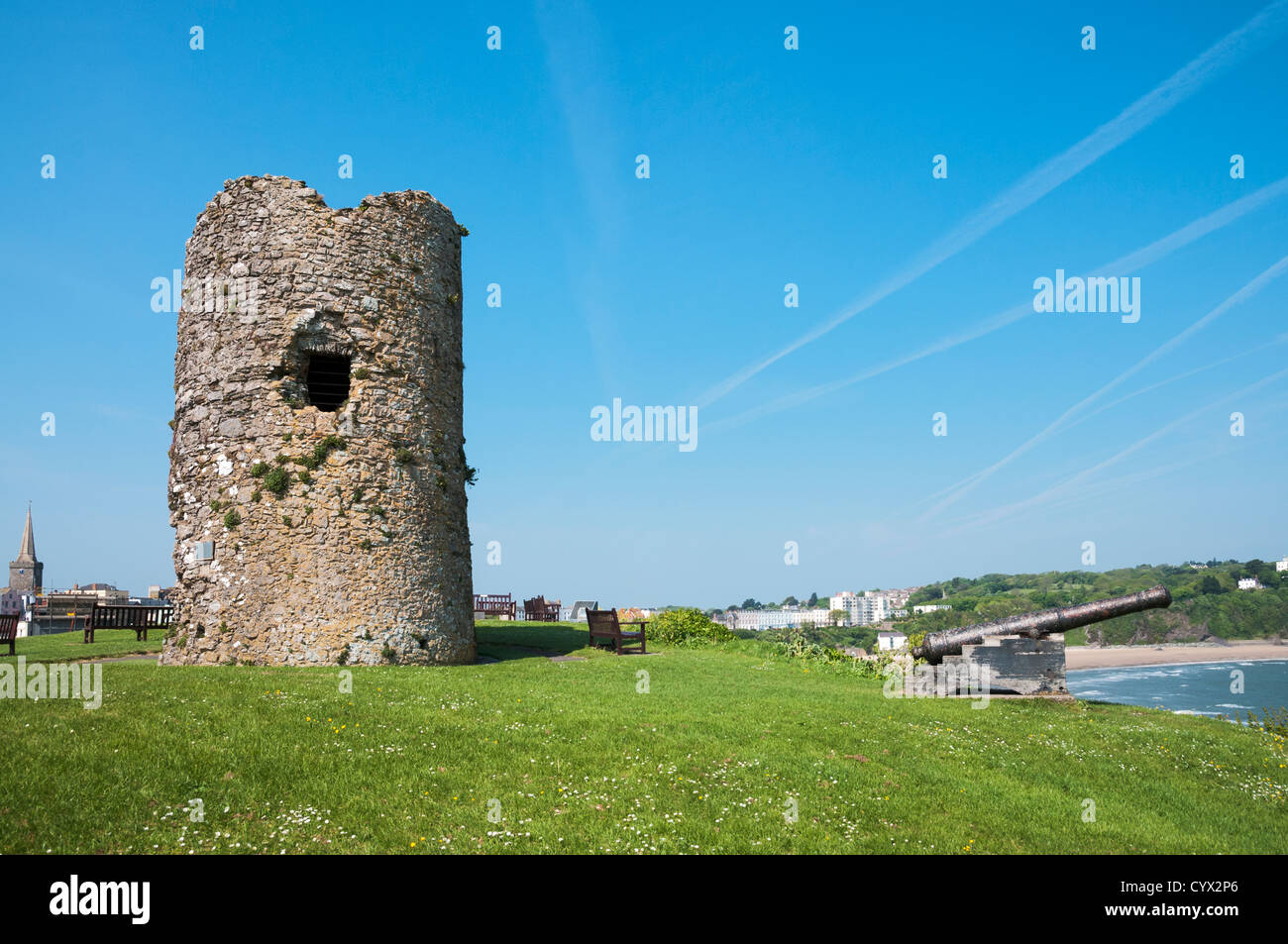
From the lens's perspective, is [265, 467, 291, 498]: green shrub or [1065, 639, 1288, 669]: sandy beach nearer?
[265, 467, 291, 498]: green shrub

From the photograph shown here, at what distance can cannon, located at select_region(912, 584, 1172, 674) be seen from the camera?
46.1 ft

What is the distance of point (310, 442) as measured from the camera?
51.3 feet

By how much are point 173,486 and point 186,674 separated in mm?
6012

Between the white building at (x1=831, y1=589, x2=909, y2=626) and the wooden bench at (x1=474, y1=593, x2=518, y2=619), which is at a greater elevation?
the wooden bench at (x1=474, y1=593, x2=518, y2=619)

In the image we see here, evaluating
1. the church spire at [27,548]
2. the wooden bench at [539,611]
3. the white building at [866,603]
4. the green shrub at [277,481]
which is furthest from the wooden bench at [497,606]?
the white building at [866,603]

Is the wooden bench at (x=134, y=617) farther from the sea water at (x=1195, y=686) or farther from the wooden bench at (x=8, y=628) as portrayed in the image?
the sea water at (x=1195, y=686)

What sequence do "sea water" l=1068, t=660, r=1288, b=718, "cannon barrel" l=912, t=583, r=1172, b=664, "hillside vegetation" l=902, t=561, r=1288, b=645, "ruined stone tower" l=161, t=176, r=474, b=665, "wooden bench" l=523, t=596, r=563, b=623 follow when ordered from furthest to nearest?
"hillside vegetation" l=902, t=561, r=1288, b=645 < "wooden bench" l=523, t=596, r=563, b=623 < "sea water" l=1068, t=660, r=1288, b=718 < "ruined stone tower" l=161, t=176, r=474, b=665 < "cannon barrel" l=912, t=583, r=1172, b=664

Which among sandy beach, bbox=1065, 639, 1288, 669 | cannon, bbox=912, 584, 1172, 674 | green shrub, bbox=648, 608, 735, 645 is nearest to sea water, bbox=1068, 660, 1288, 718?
sandy beach, bbox=1065, 639, 1288, 669

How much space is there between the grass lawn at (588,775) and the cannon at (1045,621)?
1.92 meters

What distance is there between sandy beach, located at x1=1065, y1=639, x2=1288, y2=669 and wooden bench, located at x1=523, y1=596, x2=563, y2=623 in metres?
62.6

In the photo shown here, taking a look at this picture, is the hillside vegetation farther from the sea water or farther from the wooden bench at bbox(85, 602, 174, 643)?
the wooden bench at bbox(85, 602, 174, 643)

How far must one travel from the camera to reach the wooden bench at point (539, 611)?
119 feet
